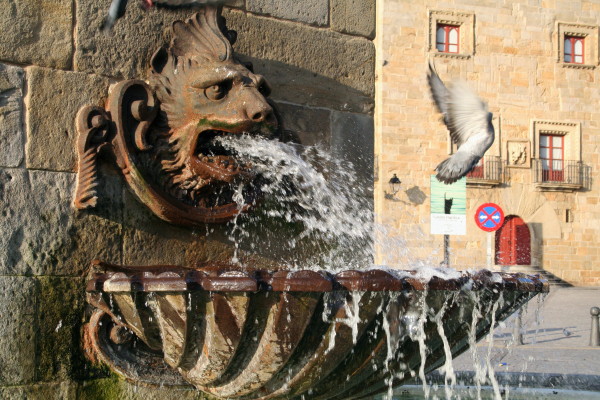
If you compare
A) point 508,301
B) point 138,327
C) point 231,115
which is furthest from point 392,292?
point 231,115

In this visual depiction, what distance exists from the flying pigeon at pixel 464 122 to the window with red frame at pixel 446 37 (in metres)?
20.6

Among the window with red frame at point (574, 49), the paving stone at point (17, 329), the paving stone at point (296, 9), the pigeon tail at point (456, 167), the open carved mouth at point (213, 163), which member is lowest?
the paving stone at point (17, 329)

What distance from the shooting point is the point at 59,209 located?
3000 millimetres

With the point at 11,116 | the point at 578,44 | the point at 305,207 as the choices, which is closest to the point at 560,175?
the point at 578,44

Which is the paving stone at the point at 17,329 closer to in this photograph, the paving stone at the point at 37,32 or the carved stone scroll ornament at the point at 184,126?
the carved stone scroll ornament at the point at 184,126

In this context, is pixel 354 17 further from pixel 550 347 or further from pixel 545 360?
pixel 550 347

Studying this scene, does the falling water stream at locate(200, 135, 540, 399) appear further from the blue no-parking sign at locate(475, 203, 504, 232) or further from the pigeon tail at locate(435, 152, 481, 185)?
the blue no-parking sign at locate(475, 203, 504, 232)

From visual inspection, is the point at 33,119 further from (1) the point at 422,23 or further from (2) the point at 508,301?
(1) the point at 422,23

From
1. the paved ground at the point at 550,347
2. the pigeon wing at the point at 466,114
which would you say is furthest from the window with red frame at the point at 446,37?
the pigeon wing at the point at 466,114

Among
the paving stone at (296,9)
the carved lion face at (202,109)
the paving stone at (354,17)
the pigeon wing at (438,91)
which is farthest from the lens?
the pigeon wing at (438,91)

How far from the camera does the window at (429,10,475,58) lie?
2670 centimetres

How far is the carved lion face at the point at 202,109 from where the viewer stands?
3.12m

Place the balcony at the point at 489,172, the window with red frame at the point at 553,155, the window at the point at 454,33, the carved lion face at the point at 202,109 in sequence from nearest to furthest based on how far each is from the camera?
the carved lion face at the point at 202,109 → the balcony at the point at 489,172 → the window at the point at 454,33 → the window with red frame at the point at 553,155

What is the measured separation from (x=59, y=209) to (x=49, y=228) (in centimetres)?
7
